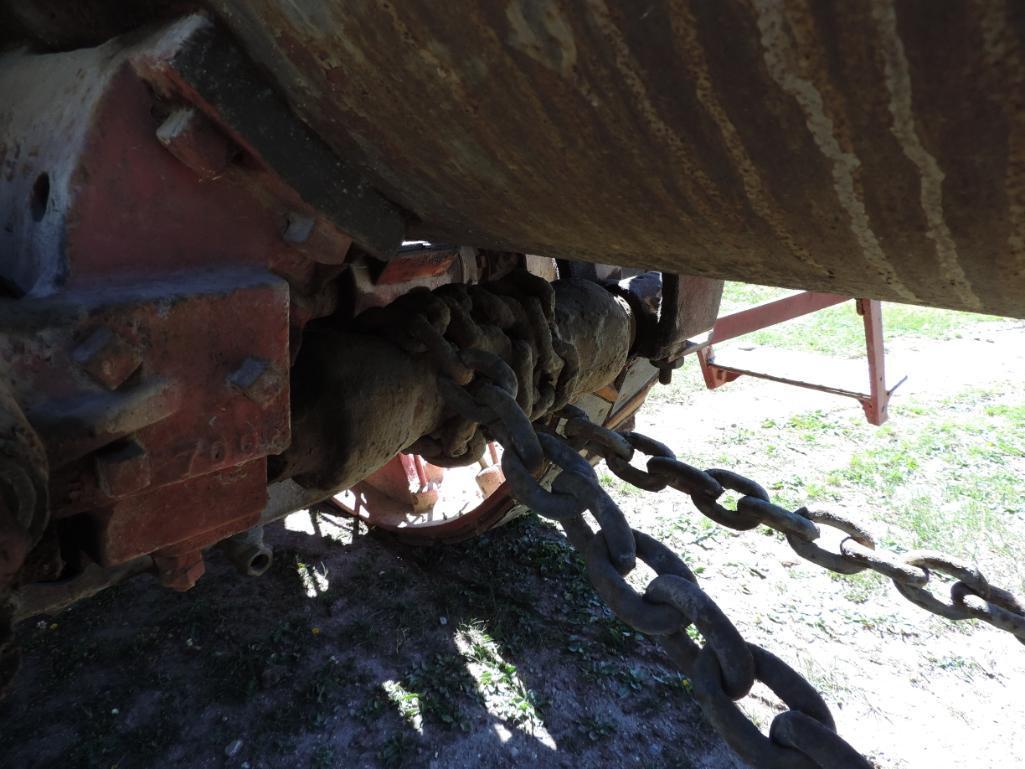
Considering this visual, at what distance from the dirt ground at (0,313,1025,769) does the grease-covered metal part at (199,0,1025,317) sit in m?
2.11

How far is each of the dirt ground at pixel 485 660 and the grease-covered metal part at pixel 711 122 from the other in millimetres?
2113

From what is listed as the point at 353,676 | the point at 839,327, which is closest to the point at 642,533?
the point at 353,676

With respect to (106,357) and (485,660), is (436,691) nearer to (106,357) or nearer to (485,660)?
(485,660)

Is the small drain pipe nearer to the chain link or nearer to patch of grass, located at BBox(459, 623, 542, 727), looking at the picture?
the chain link

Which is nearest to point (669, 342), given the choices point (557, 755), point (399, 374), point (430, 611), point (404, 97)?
point (399, 374)

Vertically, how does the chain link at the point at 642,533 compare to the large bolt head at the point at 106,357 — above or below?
below

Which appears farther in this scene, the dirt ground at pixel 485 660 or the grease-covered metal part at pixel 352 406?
the dirt ground at pixel 485 660

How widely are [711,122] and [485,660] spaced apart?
8.54 ft

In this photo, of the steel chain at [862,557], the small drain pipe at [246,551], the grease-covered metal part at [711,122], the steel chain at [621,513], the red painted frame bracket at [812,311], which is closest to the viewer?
the grease-covered metal part at [711,122]

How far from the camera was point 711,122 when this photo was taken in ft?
2.25

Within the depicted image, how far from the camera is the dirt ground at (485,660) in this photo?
2.52 metres

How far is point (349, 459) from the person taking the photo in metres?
1.31

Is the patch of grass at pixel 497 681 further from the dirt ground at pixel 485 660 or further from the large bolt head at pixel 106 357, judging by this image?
the large bolt head at pixel 106 357

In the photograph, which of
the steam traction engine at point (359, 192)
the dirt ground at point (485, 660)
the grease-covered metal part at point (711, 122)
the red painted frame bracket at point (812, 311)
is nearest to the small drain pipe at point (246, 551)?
the steam traction engine at point (359, 192)
